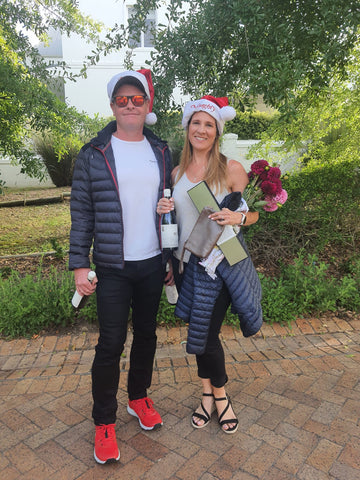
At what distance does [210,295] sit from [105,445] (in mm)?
1129

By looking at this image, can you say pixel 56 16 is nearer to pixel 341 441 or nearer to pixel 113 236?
pixel 113 236

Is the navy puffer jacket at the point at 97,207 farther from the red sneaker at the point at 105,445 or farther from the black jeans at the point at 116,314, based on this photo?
A: the red sneaker at the point at 105,445

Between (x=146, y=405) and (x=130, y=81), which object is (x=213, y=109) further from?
(x=146, y=405)

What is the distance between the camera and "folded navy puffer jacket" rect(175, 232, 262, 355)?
231 cm

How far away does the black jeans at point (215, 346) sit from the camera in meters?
2.40

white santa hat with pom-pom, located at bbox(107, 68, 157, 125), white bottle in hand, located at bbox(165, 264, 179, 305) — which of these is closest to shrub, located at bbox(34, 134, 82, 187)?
white santa hat with pom-pom, located at bbox(107, 68, 157, 125)

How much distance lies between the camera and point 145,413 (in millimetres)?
2656

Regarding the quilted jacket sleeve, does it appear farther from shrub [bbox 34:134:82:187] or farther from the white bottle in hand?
shrub [bbox 34:134:82:187]

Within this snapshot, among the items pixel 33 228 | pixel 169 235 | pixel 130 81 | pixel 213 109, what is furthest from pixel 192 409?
pixel 33 228

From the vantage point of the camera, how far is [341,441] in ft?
8.16

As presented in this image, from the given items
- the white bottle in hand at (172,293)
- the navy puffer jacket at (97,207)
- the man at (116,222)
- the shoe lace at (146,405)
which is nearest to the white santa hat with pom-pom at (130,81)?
the man at (116,222)

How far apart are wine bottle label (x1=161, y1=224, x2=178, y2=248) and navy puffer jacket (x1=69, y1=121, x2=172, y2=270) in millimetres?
254

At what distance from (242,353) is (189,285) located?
150 cm

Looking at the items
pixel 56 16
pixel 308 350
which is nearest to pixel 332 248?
pixel 308 350
